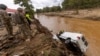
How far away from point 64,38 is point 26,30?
2541 millimetres

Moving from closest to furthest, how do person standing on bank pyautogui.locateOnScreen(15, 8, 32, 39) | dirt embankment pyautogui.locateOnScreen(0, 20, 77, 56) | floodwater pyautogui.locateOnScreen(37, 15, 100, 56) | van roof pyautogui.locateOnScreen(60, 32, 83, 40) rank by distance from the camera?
1. dirt embankment pyautogui.locateOnScreen(0, 20, 77, 56)
2. person standing on bank pyautogui.locateOnScreen(15, 8, 32, 39)
3. van roof pyautogui.locateOnScreen(60, 32, 83, 40)
4. floodwater pyautogui.locateOnScreen(37, 15, 100, 56)

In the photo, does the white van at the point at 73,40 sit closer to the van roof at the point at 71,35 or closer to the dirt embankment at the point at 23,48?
the van roof at the point at 71,35

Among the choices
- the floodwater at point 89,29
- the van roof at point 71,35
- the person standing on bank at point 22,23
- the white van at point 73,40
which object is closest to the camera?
the person standing on bank at point 22,23

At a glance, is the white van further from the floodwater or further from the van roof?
the floodwater

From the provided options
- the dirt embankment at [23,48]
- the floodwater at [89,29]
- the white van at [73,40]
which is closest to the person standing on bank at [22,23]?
the dirt embankment at [23,48]

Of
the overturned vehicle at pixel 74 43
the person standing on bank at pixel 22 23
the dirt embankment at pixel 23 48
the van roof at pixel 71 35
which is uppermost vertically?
the person standing on bank at pixel 22 23

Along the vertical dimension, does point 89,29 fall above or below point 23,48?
below

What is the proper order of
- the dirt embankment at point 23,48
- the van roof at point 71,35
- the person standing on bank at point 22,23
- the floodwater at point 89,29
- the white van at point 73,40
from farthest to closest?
the floodwater at point 89,29 < the van roof at point 71,35 < the white van at point 73,40 < the person standing on bank at point 22,23 < the dirt embankment at point 23,48

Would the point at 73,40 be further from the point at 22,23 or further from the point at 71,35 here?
the point at 22,23

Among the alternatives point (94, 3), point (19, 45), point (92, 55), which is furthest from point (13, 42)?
point (94, 3)

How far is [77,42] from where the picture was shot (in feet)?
38.9

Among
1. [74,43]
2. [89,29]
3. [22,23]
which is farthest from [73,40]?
[89,29]

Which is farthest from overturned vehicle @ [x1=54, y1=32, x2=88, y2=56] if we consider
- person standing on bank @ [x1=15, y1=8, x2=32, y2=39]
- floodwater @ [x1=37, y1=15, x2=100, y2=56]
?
floodwater @ [x1=37, y1=15, x2=100, y2=56]

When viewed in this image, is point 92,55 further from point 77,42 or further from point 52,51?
point 52,51
